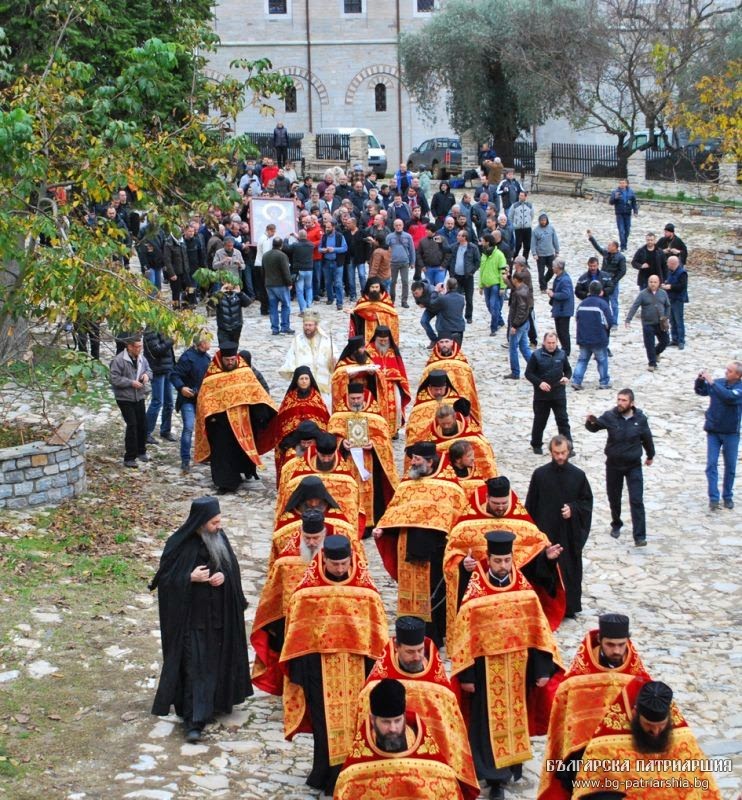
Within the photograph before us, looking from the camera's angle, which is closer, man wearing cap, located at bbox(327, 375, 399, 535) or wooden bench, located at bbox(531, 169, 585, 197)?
man wearing cap, located at bbox(327, 375, 399, 535)

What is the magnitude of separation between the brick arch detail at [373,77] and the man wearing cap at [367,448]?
139 ft

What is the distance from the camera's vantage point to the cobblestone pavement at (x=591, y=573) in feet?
31.4

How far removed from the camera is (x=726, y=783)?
9.52m

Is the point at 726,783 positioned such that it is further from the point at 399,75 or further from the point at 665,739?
the point at 399,75

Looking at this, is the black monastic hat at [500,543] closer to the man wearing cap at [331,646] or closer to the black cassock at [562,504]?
the man wearing cap at [331,646]

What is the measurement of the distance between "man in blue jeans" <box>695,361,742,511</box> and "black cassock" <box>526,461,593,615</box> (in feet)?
11.0

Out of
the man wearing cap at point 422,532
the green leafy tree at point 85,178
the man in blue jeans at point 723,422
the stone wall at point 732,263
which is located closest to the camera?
the man wearing cap at point 422,532

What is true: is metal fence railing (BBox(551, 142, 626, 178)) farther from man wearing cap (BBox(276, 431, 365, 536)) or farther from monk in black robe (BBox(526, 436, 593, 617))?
man wearing cap (BBox(276, 431, 365, 536))

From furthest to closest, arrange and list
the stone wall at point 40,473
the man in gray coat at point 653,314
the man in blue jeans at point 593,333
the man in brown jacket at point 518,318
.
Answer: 1. the man in gray coat at point 653,314
2. the man in brown jacket at point 518,318
3. the man in blue jeans at point 593,333
4. the stone wall at point 40,473

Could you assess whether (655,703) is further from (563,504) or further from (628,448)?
(628,448)

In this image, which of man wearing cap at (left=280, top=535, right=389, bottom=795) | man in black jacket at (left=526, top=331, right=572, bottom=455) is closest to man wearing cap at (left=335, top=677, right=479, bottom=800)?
man wearing cap at (left=280, top=535, right=389, bottom=795)

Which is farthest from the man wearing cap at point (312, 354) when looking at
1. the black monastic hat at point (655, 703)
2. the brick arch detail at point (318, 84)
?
the brick arch detail at point (318, 84)

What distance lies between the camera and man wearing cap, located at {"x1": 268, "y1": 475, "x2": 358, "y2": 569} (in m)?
10.5

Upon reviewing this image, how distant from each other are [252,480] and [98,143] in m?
4.26
